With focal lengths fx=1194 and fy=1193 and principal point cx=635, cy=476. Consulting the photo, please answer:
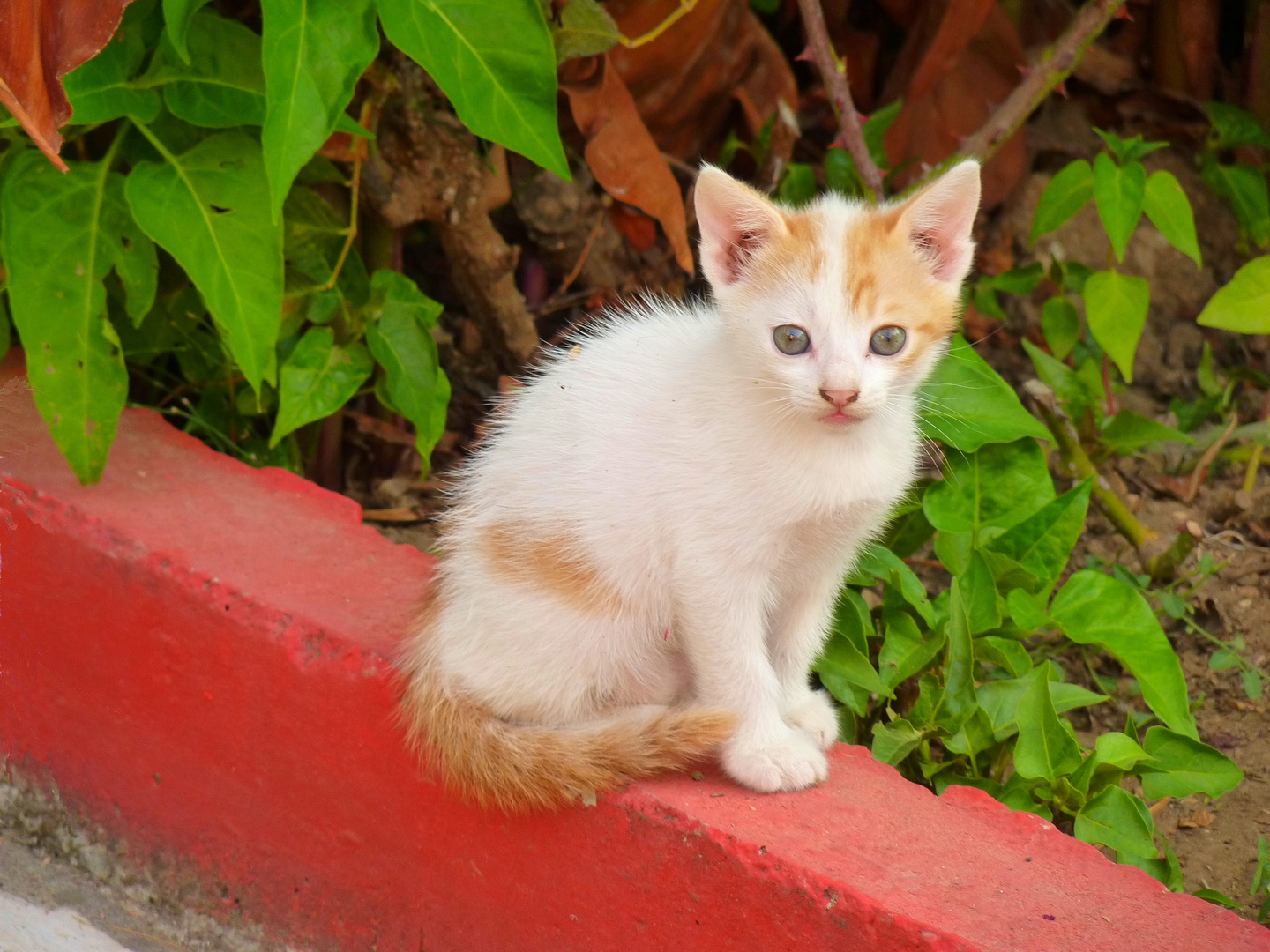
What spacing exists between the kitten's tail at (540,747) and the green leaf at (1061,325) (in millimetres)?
1827

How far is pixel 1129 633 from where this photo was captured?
7.68ft

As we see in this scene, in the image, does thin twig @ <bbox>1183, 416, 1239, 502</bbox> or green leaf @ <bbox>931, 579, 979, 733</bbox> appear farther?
thin twig @ <bbox>1183, 416, 1239, 502</bbox>

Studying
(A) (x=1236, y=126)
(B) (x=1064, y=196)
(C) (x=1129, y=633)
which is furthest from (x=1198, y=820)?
(A) (x=1236, y=126)

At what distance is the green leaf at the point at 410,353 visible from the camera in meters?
2.65

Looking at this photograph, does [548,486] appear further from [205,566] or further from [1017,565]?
[1017,565]

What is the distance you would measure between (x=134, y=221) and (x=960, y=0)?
2.31m

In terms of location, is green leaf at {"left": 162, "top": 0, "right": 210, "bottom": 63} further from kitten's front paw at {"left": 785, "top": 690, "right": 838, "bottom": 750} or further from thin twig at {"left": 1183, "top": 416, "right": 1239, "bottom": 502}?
thin twig at {"left": 1183, "top": 416, "right": 1239, "bottom": 502}

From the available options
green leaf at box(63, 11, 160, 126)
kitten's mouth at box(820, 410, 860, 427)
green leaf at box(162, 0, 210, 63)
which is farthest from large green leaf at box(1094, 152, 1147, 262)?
green leaf at box(63, 11, 160, 126)

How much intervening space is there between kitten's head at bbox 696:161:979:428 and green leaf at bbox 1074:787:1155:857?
803mm

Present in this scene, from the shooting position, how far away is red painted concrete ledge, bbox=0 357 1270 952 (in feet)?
5.63

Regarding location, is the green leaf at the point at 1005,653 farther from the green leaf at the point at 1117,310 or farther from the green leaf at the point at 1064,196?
the green leaf at the point at 1064,196

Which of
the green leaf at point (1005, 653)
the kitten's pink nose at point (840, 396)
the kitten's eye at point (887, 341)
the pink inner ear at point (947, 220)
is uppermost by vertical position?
the pink inner ear at point (947, 220)

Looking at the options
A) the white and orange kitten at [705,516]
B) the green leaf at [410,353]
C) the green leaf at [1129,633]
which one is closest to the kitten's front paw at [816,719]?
the white and orange kitten at [705,516]

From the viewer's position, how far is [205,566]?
2.27 metres
